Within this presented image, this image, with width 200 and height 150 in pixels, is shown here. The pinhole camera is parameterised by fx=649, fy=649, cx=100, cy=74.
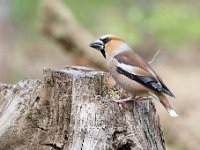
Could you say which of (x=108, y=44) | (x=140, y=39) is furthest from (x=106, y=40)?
(x=140, y=39)

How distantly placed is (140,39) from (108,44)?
967cm

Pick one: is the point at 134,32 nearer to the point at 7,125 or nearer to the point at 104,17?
the point at 104,17

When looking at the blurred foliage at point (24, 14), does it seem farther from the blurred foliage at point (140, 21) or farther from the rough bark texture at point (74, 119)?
the rough bark texture at point (74, 119)

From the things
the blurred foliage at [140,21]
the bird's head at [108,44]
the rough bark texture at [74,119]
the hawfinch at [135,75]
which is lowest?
the rough bark texture at [74,119]

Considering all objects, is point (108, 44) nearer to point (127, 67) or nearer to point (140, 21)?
point (127, 67)

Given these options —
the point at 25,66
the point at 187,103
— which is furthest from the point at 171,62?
the point at 187,103

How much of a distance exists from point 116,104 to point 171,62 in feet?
53.3

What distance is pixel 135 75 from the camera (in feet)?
17.5

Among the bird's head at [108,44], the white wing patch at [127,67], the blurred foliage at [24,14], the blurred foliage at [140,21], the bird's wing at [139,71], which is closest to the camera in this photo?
the bird's wing at [139,71]

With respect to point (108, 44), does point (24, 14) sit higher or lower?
higher

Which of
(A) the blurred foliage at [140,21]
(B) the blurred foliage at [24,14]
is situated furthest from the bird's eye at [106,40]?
(B) the blurred foliage at [24,14]

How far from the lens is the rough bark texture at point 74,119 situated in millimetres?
4723

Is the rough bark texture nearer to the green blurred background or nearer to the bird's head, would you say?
the bird's head

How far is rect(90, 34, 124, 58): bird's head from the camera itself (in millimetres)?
5629
